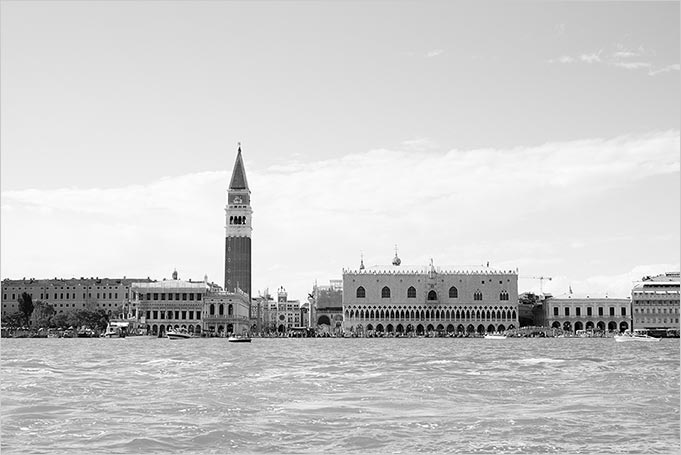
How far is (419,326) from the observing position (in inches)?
4889

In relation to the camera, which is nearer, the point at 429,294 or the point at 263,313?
the point at 429,294

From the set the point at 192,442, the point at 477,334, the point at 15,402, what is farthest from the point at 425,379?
the point at 477,334

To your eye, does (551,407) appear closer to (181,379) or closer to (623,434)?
(623,434)

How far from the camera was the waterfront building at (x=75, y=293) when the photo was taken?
13638 centimetres

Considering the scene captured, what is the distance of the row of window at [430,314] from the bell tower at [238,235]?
49.1ft

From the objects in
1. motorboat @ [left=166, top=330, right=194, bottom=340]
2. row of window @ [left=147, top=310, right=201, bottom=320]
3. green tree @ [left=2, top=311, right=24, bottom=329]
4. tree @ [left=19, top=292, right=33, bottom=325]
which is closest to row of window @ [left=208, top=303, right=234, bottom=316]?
row of window @ [left=147, top=310, right=201, bottom=320]

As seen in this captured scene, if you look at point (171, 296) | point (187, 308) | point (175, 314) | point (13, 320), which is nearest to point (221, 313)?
point (187, 308)

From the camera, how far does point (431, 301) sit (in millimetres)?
125125

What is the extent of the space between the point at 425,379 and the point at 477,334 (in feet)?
309

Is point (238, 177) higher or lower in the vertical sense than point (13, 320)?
higher

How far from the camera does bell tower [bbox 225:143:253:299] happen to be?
130 metres

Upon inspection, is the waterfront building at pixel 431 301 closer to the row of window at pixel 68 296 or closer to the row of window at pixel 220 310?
the row of window at pixel 220 310

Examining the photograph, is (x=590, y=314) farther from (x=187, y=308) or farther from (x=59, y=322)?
(x=59, y=322)

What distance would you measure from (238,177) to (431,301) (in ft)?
107
